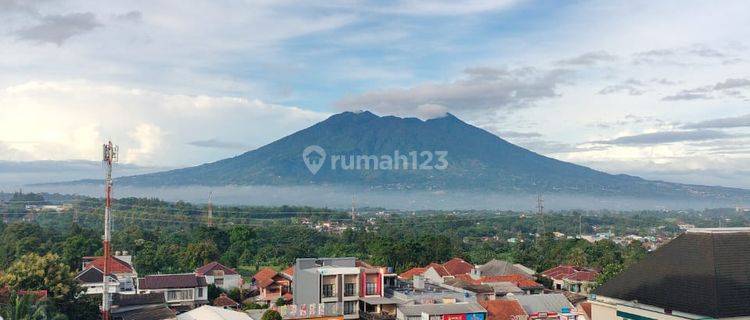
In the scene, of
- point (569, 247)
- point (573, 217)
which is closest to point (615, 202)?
point (573, 217)

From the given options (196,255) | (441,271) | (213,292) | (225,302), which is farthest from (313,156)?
(225,302)

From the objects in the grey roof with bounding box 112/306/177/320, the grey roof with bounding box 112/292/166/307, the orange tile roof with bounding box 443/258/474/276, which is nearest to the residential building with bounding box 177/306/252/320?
the grey roof with bounding box 112/306/177/320

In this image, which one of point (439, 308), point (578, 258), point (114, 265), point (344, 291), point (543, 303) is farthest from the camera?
point (578, 258)

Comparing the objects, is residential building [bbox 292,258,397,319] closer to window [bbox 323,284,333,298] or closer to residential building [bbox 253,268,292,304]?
window [bbox 323,284,333,298]

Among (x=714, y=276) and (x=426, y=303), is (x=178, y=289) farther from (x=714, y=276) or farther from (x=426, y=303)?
(x=714, y=276)

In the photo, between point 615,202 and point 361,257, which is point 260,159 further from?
point 361,257

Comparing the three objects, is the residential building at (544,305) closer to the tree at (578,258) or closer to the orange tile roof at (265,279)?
the orange tile roof at (265,279)
